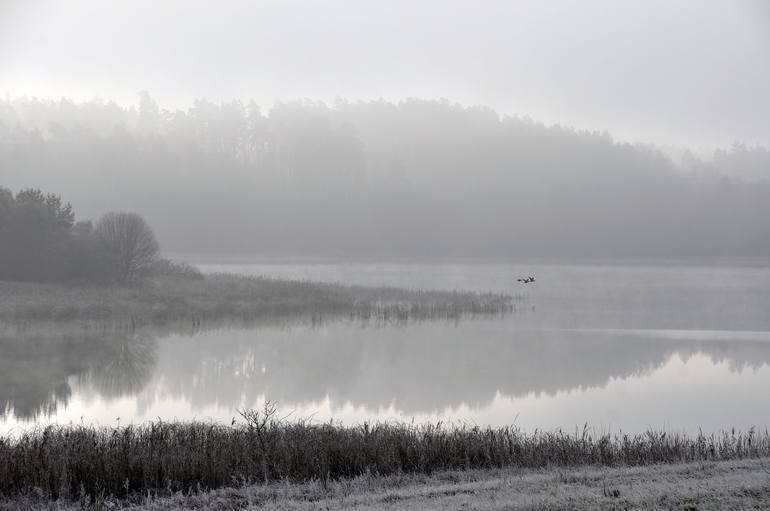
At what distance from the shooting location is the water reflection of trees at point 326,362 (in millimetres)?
23344

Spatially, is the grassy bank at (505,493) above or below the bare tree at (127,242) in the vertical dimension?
below

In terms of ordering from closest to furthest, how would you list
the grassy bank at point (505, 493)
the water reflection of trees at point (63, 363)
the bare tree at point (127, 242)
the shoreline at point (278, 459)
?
the grassy bank at point (505, 493) → the shoreline at point (278, 459) → the water reflection of trees at point (63, 363) → the bare tree at point (127, 242)

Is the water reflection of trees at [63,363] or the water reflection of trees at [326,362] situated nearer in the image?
the water reflection of trees at [63,363]

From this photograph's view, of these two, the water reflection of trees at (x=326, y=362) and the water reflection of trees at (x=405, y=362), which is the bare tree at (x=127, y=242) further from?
the water reflection of trees at (x=405, y=362)

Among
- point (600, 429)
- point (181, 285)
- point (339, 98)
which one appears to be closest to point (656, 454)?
point (600, 429)

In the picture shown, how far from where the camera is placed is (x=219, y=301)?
46.0 metres

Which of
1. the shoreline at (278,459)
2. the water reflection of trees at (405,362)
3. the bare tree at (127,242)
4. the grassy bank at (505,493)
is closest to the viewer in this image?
the grassy bank at (505,493)

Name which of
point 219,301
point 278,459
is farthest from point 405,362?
point 219,301

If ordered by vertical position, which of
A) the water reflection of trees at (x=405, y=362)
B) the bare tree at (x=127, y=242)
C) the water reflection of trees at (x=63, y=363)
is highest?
the bare tree at (x=127, y=242)

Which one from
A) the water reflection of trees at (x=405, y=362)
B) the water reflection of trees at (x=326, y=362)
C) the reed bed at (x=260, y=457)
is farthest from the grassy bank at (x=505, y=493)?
the water reflection of trees at (x=405, y=362)

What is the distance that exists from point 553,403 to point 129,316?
83.3 ft

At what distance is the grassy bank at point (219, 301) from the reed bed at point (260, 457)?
27.0 m

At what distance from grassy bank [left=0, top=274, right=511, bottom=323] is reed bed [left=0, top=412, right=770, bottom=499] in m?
27.0

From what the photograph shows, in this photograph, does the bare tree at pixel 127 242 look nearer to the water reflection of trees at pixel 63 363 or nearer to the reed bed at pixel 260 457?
the water reflection of trees at pixel 63 363
